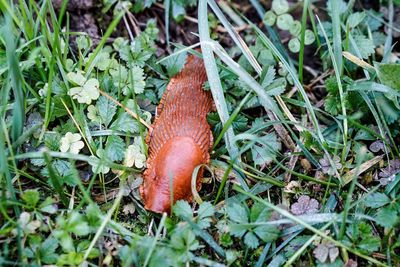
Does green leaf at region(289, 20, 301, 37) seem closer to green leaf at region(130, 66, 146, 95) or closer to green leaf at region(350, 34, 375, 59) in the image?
green leaf at region(350, 34, 375, 59)

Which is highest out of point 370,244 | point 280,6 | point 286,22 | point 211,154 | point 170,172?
point 280,6

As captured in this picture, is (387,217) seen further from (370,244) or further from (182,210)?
(182,210)

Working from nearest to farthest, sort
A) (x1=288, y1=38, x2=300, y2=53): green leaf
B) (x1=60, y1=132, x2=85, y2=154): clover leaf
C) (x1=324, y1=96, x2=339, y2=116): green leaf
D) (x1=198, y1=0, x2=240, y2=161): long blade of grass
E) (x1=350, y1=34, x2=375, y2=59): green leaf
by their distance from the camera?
(x1=60, y1=132, x2=85, y2=154): clover leaf, (x1=198, y1=0, x2=240, y2=161): long blade of grass, (x1=324, y1=96, x2=339, y2=116): green leaf, (x1=350, y1=34, x2=375, y2=59): green leaf, (x1=288, y1=38, x2=300, y2=53): green leaf

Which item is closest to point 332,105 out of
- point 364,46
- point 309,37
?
point 364,46

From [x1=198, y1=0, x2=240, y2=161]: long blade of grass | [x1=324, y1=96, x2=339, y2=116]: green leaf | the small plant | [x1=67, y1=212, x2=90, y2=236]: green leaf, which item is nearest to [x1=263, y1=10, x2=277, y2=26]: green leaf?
the small plant

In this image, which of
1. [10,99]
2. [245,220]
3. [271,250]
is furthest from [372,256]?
[10,99]

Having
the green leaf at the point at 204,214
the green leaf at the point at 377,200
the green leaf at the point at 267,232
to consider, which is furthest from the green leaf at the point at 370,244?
the green leaf at the point at 204,214

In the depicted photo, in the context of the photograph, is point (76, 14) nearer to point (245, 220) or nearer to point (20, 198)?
point (20, 198)
